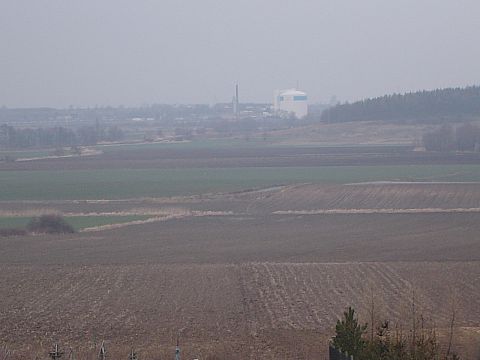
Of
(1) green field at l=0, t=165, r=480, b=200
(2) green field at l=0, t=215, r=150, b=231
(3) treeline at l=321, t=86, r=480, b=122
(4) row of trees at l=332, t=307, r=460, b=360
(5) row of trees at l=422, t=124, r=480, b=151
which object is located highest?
(3) treeline at l=321, t=86, r=480, b=122

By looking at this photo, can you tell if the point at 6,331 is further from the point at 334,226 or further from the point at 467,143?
the point at 467,143

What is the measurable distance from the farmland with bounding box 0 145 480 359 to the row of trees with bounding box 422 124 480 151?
1955cm

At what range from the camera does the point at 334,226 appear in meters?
32.1

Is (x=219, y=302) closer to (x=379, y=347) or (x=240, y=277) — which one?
(x=240, y=277)

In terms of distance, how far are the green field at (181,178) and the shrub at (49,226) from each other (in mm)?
9854

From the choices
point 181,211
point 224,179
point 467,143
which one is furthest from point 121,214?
point 467,143

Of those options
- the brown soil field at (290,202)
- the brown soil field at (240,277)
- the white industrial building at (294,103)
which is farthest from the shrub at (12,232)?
the white industrial building at (294,103)

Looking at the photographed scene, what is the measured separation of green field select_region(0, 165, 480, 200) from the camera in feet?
147

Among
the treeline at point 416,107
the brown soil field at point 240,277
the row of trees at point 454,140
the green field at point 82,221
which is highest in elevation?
the treeline at point 416,107

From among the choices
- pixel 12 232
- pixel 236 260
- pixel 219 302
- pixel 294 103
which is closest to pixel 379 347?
pixel 219 302

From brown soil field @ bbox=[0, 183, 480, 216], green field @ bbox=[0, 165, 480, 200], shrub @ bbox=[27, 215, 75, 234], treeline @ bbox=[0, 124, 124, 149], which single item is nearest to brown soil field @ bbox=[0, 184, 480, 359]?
brown soil field @ bbox=[0, 183, 480, 216]

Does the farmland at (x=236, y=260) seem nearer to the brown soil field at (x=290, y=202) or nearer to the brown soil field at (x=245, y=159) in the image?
the brown soil field at (x=290, y=202)

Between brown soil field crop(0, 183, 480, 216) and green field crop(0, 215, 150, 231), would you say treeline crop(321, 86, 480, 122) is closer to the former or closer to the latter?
brown soil field crop(0, 183, 480, 216)

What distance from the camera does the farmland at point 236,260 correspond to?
16.4 m
